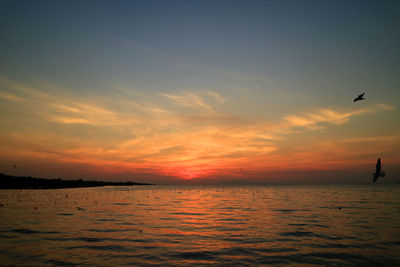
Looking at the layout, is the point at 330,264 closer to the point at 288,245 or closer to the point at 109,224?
the point at 288,245

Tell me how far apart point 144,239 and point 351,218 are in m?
26.0

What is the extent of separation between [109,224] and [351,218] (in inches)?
1123

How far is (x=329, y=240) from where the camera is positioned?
2189 centimetres

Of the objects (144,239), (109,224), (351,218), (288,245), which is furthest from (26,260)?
(351,218)

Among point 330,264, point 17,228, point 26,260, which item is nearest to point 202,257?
point 330,264

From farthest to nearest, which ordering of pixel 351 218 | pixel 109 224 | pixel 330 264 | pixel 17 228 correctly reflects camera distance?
pixel 351 218, pixel 109 224, pixel 17 228, pixel 330 264

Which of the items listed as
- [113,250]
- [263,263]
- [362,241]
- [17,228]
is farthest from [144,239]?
[362,241]

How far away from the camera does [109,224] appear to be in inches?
1126

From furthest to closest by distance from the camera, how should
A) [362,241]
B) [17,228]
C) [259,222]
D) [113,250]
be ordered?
[259,222] < [17,228] < [362,241] < [113,250]

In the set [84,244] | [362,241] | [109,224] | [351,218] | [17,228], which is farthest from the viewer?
[351,218]

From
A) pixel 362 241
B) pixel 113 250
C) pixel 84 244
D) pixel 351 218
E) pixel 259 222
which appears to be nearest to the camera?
pixel 113 250

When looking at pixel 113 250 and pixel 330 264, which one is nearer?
pixel 330 264

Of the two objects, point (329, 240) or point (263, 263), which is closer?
point (263, 263)

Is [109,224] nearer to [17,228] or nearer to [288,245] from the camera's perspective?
[17,228]
